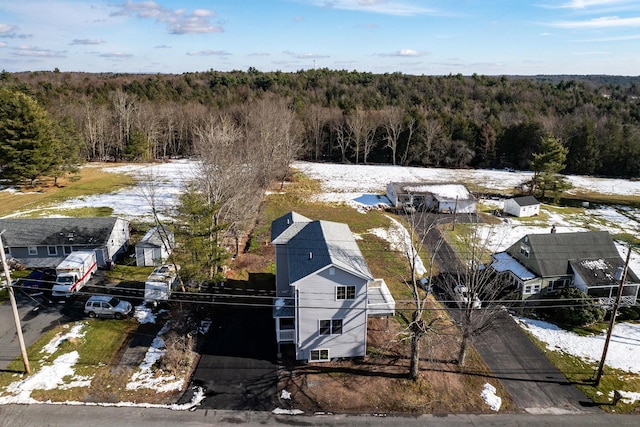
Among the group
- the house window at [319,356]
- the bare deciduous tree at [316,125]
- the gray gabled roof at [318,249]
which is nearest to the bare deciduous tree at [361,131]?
the bare deciduous tree at [316,125]

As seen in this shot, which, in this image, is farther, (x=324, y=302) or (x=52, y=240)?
(x=52, y=240)

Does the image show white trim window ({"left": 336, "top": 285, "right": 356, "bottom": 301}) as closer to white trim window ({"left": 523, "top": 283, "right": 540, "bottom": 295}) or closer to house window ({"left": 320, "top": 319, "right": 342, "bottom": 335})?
house window ({"left": 320, "top": 319, "right": 342, "bottom": 335})

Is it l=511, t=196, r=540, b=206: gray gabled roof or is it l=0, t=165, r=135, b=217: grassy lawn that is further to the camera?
l=511, t=196, r=540, b=206: gray gabled roof

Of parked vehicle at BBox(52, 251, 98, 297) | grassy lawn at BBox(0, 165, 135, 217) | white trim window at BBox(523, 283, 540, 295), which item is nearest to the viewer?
parked vehicle at BBox(52, 251, 98, 297)

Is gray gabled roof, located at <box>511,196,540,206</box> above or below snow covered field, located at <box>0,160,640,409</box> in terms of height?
above

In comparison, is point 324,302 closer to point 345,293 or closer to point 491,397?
point 345,293

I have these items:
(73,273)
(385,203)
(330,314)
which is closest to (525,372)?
(330,314)

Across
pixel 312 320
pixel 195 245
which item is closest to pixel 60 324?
pixel 195 245

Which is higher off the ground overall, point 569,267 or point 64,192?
A: point 569,267

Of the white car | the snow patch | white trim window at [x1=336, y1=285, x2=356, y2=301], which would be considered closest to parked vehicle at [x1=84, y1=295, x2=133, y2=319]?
white trim window at [x1=336, y1=285, x2=356, y2=301]
